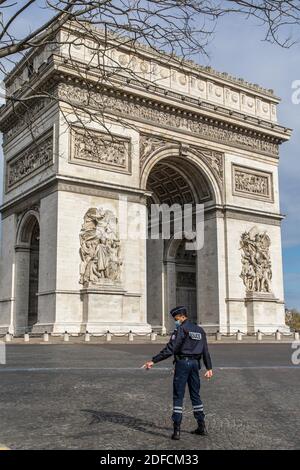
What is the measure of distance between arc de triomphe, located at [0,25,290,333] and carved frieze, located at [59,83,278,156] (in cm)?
7

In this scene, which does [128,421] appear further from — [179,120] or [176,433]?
[179,120]

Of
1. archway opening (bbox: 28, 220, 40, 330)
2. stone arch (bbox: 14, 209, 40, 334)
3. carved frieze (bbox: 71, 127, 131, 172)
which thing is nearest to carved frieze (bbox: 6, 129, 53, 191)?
carved frieze (bbox: 71, 127, 131, 172)

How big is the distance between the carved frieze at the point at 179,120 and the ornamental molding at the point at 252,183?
4.32ft

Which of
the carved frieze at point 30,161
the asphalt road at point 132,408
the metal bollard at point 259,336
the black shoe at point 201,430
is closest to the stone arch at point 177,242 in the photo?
the metal bollard at point 259,336

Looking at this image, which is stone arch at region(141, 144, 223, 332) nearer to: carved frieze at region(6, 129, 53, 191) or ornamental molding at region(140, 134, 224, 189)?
ornamental molding at region(140, 134, 224, 189)

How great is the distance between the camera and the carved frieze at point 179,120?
26.0m

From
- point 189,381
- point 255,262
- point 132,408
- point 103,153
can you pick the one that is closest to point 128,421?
point 132,408

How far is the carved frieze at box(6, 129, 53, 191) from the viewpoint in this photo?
2627 centimetres

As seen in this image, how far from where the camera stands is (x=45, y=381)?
9.31 metres

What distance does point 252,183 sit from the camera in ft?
106

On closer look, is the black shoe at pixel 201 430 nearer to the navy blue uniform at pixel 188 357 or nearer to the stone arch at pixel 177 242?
the navy blue uniform at pixel 188 357

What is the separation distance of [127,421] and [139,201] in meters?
21.5
